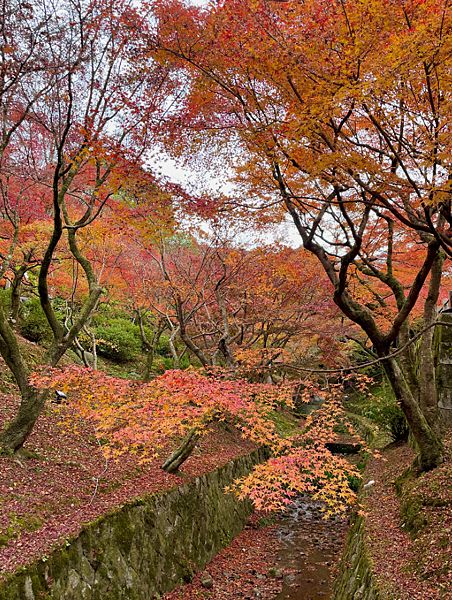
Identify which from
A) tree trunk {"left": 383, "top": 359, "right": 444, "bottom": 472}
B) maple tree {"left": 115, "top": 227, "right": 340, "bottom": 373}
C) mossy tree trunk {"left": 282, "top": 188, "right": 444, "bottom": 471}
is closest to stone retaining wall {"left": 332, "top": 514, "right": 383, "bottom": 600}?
tree trunk {"left": 383, "top": 359, "right": 444, "bottom": 472}

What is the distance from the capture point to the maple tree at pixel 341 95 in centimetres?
436

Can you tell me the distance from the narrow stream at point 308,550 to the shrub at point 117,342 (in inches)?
406

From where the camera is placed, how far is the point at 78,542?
17.1 feet

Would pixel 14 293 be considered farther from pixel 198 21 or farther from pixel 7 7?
pixel 198 21

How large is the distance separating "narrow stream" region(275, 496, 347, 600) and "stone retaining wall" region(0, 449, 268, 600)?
1700 mm

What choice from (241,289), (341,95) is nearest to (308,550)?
(241,289)

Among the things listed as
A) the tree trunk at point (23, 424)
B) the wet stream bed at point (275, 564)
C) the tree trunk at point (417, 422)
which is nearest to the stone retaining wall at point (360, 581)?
the wet stream bed at point (275, 564)

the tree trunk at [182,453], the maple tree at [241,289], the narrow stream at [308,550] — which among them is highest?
the maple tree at [241,289]

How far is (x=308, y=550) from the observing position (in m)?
9.66

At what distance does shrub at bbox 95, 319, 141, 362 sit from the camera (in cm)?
1805

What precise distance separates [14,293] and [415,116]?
11.4m

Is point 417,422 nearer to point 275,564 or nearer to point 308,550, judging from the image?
point 275,564

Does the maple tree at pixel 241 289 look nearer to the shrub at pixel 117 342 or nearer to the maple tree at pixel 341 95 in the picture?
the shrub at pixel 117 342

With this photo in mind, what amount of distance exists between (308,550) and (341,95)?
34.2ft
